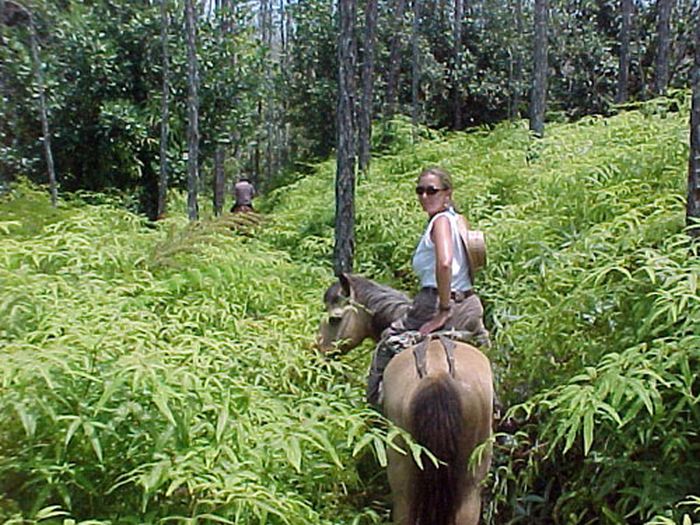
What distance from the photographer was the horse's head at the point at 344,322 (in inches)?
174

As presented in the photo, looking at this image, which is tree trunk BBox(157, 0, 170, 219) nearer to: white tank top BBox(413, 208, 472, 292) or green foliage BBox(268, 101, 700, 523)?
green foliage BBox(268, 101, 700, 523)

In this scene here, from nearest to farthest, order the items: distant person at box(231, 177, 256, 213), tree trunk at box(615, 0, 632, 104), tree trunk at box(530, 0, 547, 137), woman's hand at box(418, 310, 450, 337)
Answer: woman's hand at box(418, 310, 450, 337) → tree trunk at box(530, 0, 547, 137) → distant person at box(231, 177, 256, 213) → tree trunk at box(615, 0, 632, 104)

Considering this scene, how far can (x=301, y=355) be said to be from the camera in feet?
13.0

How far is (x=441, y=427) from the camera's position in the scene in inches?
117

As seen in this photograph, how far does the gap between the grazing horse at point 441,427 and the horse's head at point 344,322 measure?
3.50 ft

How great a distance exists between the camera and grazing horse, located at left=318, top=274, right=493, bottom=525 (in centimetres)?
299

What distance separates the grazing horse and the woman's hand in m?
0.32

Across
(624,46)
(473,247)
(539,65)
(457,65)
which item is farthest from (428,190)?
(457,65)

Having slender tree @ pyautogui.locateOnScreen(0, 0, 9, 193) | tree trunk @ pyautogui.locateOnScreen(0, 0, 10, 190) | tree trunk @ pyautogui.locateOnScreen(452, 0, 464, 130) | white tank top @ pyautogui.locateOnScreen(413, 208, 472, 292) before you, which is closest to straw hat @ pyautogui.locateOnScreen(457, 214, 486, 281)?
white tank top @ pyautogui.locateOnScreen(413, 208, 472, 292)

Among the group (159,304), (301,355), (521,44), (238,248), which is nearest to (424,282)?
(301,355)

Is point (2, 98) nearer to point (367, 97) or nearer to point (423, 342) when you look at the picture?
point (367, 97)

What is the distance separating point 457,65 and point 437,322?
49.2 feet

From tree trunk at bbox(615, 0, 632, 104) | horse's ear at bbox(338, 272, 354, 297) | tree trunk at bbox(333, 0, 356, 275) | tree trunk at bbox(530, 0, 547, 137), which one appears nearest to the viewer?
horse's ear at bbox(338, 272, 354, 297)

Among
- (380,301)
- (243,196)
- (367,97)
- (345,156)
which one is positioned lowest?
(380,301)
